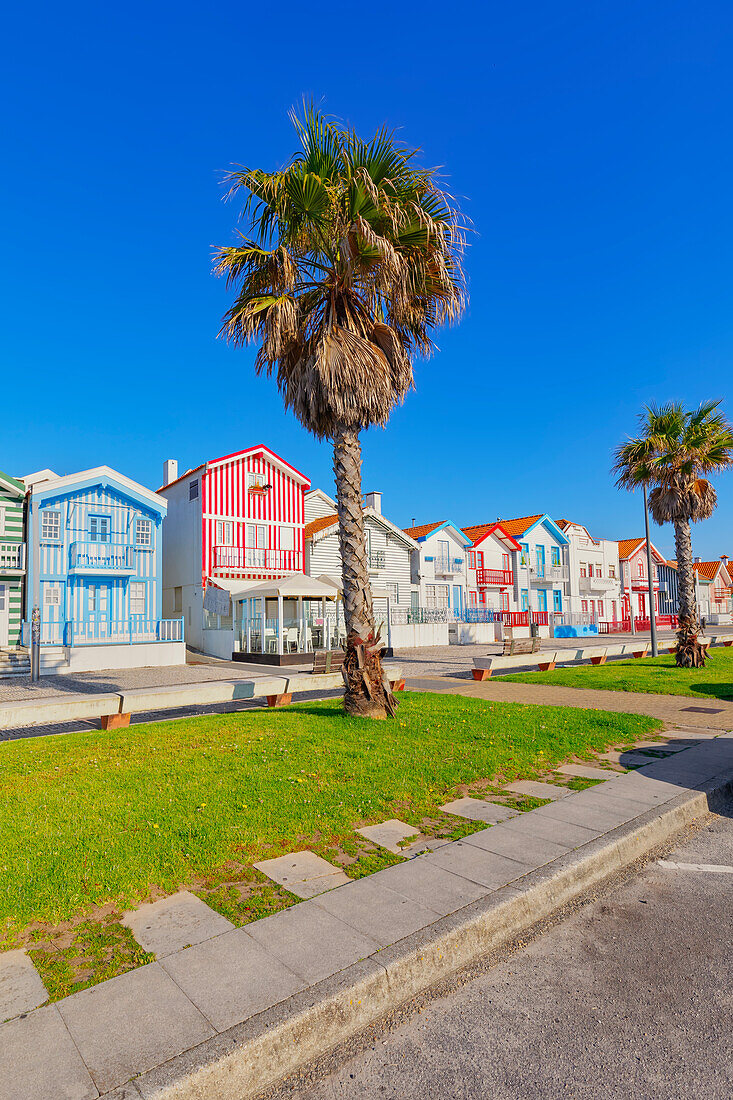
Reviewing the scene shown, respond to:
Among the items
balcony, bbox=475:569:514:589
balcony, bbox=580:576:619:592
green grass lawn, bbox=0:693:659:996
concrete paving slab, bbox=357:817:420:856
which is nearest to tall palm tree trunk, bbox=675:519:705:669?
green grass lawn, bbox=0:693:659:996

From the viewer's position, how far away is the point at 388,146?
9680 millimetres

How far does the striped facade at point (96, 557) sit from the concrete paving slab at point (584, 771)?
68.4 feet

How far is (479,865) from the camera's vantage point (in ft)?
15.1

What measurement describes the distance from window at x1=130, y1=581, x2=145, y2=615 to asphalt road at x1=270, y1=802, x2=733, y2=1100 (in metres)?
26.9

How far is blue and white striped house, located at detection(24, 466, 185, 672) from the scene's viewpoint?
2508 cm

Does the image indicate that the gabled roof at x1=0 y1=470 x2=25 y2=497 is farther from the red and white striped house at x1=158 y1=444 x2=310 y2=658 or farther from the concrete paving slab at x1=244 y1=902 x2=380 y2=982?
the concrete paving slab at x1=244 y1=902 x2=380 y2=982

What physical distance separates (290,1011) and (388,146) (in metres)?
10.8

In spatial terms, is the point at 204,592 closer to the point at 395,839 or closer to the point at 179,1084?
the point at 395,839

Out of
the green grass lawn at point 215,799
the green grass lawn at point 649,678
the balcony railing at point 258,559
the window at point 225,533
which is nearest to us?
the green grass lawn at point 215,799

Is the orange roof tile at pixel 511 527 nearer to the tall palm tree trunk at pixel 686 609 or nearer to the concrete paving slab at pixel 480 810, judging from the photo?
the tall palm tree trunk at pixel 686 609

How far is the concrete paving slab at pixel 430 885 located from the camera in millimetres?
3997

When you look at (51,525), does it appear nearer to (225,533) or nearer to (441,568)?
(225,533)

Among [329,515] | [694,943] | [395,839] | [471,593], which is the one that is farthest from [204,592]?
[694,943]

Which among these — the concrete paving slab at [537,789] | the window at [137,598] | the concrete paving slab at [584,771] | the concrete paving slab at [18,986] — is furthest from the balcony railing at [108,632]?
the concrete paving slab at [18,986]
